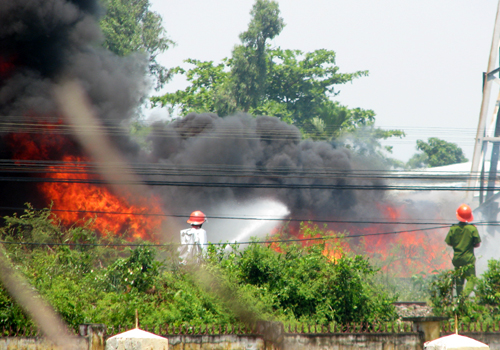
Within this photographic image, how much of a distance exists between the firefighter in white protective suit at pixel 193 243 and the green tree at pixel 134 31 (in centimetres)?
2478

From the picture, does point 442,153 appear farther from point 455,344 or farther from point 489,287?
point 455,344

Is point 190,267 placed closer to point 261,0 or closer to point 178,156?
point 178,156

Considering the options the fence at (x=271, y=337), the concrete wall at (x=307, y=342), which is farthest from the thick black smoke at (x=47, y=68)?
the concrete wall at (x=307, y=342)

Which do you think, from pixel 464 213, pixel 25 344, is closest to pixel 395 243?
pixel 464 213

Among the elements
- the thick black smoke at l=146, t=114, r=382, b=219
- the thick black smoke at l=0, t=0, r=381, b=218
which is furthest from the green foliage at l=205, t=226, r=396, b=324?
the thick black smoke at l=146, t=114, r=382, b=219

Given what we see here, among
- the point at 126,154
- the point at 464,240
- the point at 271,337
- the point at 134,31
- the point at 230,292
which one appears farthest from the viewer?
the point at 134,31

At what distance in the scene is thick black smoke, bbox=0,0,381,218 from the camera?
2127cm

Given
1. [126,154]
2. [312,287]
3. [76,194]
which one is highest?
[126,154]

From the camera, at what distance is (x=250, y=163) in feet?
88.4

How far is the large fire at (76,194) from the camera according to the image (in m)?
20.7

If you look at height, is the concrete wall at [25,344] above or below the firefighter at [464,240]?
below

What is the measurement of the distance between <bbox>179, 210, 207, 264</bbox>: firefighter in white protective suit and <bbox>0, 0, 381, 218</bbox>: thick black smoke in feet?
19.2

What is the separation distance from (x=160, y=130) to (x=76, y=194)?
7.44 m

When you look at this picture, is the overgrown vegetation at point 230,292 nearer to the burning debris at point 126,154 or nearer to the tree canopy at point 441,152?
the burning debris at point 126,154
